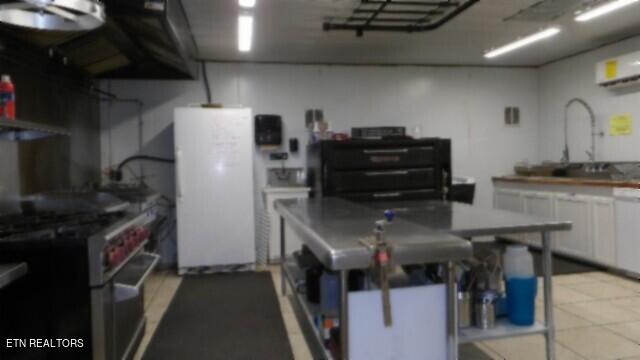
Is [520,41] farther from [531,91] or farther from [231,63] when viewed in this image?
[231,63]

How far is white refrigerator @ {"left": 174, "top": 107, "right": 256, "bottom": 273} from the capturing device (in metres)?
4.80

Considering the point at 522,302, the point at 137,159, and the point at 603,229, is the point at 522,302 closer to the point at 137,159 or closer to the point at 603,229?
the point at 603,229

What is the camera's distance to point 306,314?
2.66 metres

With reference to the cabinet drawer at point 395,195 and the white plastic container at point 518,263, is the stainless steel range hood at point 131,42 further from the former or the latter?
the white plastic container at point 518,263

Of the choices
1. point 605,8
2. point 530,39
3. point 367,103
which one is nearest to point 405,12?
point 530,39

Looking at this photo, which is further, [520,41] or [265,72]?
[265,72]

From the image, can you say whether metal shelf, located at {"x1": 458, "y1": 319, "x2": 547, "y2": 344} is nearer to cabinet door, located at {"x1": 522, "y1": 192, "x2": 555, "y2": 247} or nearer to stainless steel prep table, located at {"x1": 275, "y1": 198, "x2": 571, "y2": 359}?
stainless steel prep table, located at {"x1": 275, "y1": 198, "x2": 571, "y2": 359}

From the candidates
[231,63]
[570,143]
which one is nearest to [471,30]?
[570,143]

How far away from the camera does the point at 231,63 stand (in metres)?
5.50

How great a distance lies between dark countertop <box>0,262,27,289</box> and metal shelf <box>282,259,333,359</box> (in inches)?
52.0

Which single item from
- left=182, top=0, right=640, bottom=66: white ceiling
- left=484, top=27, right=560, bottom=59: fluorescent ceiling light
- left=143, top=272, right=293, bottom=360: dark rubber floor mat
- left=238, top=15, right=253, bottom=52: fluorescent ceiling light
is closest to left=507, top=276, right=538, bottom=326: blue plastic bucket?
left=143, top=272, right=293, bottom=360: dark rubber floor mat

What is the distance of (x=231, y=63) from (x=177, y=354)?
3.61 meters

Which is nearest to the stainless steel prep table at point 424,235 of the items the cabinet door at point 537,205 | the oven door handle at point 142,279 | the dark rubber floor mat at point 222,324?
the dark rubber floor mat at point 222,324

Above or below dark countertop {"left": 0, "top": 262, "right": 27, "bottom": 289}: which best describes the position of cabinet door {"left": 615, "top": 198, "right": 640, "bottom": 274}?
below
